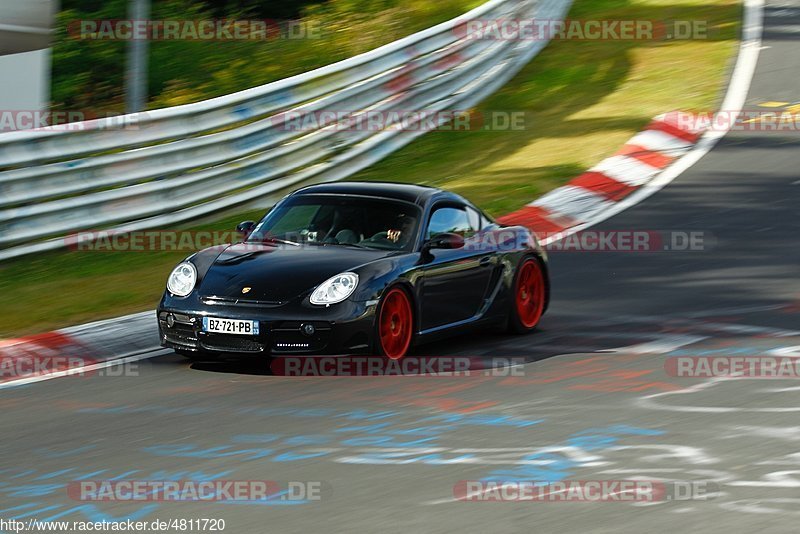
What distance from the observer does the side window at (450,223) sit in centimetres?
1015

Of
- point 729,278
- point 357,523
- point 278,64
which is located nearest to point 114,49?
point 278,64

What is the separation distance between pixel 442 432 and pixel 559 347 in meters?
2.81

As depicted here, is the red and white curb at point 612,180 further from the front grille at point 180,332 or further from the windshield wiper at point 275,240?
the front grille at point 180,332

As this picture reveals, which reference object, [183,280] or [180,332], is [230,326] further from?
[183,280]

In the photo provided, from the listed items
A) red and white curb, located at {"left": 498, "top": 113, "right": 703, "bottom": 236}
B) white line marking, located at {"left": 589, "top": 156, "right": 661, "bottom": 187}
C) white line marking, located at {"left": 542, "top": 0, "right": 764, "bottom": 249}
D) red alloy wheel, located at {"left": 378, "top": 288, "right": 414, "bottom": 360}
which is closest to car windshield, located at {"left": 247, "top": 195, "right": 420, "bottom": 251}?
red alloy wheel, located at {"left": 378, "top": 288, "right": 414, "bottom": 360}

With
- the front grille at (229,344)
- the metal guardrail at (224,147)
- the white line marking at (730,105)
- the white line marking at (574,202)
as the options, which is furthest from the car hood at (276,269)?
the white line marking at (574,202)

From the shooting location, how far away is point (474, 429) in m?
7.46

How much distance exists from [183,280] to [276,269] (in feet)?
2.15

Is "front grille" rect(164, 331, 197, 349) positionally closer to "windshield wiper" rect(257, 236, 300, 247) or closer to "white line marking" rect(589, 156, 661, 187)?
"windshield wiper" rect(257, 236, 300, 247)

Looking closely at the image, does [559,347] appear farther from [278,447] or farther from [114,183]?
[114,183]

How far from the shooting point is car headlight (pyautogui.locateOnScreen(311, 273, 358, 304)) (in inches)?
354

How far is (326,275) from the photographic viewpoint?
29.9 feet

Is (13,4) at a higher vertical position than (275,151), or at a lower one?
higher

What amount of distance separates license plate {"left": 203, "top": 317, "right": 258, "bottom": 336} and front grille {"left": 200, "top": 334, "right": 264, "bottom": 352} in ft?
0.13
